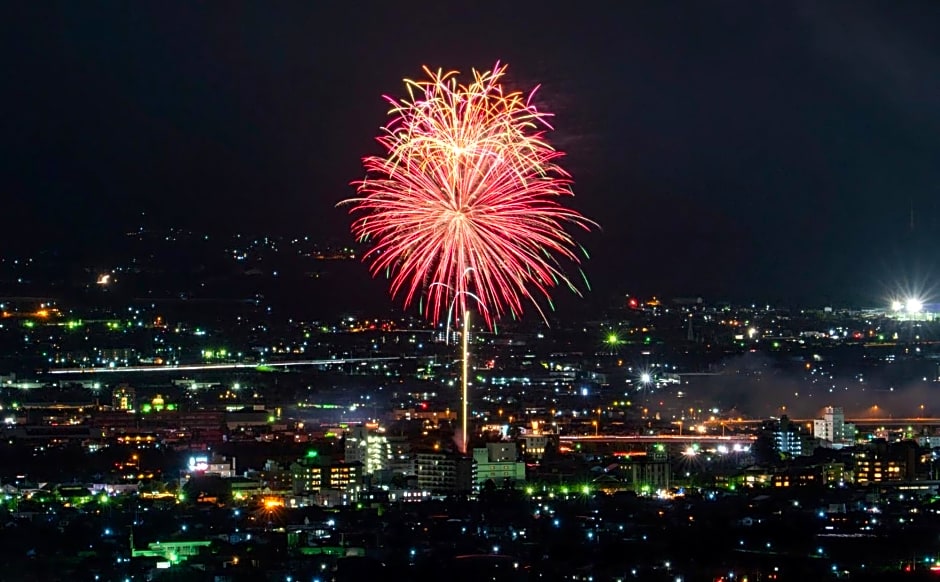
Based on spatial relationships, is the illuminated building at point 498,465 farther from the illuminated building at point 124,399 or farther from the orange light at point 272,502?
the illuminated building at point 124,399

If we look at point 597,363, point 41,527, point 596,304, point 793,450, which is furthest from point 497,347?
point 41,527

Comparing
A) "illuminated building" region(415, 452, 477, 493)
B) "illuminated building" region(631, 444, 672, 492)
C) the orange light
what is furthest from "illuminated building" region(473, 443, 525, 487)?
the orange light

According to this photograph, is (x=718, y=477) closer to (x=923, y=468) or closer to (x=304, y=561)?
(x=923, y=468)

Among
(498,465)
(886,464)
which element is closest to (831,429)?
(886,464)

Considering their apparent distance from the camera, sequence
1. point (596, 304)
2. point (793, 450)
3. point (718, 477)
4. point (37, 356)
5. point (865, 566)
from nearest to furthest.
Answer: point (865, 566) < point (718, 477) < point (793, 450) < point (37, 356) < point (596, 304)

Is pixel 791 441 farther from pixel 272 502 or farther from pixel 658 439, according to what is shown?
pixel 272 502

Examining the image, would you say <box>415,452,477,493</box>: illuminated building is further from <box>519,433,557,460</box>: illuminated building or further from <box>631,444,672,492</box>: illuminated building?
<box>519,433,557,460</box>: illuminated building

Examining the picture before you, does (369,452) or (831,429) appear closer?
(369,452)

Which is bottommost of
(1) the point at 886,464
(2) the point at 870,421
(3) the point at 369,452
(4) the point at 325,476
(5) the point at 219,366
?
(4) the point at 325,476
